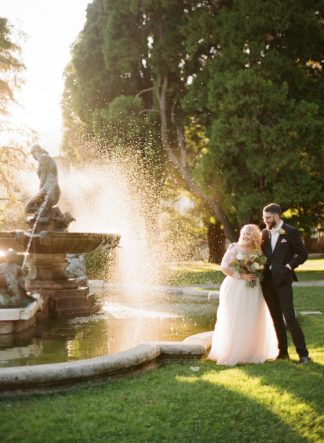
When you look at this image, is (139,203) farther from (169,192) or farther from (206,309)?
(206,309)

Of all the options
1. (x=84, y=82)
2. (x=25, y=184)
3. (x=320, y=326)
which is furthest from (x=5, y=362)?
(x=84, y=82)

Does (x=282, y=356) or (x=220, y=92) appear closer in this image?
(x=282, y=356)

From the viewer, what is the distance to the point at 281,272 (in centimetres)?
534

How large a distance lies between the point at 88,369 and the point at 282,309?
7.81ft

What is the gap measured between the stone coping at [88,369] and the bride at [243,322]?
0.38 meters

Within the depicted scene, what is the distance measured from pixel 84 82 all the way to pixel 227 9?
26.8ft

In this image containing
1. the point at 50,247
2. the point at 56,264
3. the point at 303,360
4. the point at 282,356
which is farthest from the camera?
the point at 56,264

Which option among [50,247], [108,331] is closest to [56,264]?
[50,247]

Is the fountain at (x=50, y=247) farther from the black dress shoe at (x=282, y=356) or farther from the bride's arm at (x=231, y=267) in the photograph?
the black dress shoe at (x=282, y=356)

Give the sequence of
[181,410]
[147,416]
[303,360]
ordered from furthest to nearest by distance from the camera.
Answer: [303,360] → [181,410] → [147,416]

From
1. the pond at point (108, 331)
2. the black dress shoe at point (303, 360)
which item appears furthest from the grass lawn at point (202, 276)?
the black dress shoe at point (303, 360)

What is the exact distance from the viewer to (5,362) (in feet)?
17.4

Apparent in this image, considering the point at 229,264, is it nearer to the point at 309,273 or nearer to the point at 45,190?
the point at 45,190

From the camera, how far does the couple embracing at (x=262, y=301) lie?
5336 millimetres
